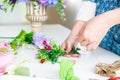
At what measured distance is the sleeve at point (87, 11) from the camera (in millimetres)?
1243

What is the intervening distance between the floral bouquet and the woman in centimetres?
4

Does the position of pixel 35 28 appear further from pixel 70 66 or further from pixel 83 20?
pixel 70 66

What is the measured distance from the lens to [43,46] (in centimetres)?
115

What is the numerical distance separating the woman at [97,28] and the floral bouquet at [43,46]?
1.7 inches

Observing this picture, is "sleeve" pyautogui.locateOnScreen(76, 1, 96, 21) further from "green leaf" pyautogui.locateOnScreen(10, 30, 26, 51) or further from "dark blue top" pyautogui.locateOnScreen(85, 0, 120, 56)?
"green leaf" pyautogui.locateOnScreen(10, 30, 26, 51)

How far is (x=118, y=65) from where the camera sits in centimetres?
94

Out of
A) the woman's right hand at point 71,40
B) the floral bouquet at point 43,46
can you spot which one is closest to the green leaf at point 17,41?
the floral bouquet at point 43,46

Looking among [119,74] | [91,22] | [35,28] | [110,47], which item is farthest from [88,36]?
[35,28]

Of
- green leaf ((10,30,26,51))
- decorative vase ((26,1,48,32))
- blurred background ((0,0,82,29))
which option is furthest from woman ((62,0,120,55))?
blurred background ((0,0,82,29))

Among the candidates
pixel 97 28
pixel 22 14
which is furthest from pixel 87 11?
pixel 22 14

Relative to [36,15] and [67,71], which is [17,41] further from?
[67,71]

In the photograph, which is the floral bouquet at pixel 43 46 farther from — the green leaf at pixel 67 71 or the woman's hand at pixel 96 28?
the green leaf at pixel 67 71

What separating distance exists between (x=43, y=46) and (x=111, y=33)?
0.32 meters

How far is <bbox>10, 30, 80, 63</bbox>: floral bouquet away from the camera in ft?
3.39
